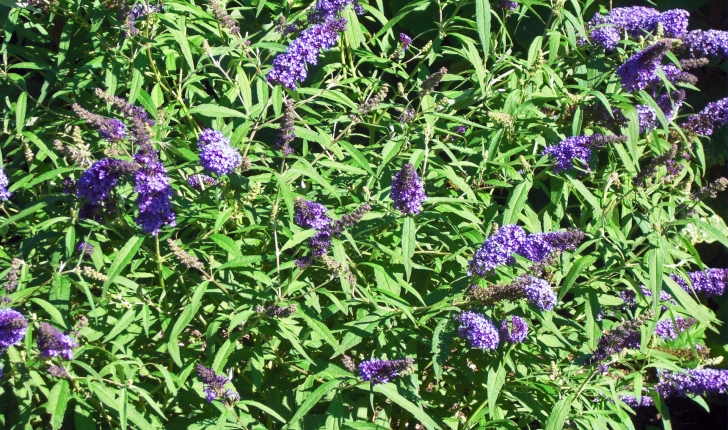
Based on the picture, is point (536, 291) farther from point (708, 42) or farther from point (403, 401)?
point (708, 42)

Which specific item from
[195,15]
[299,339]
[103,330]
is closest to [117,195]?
[103,330]

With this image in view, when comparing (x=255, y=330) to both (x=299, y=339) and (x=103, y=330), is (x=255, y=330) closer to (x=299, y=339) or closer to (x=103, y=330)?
(x=299, y=339)

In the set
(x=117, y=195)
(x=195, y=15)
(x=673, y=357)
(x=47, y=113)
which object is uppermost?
(x=195, y=15)

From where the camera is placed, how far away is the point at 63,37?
388 centimetres

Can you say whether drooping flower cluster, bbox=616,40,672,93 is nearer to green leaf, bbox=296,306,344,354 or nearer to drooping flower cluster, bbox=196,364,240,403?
green leaf, bbox=296,306,344,354

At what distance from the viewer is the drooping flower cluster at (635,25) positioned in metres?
3.65

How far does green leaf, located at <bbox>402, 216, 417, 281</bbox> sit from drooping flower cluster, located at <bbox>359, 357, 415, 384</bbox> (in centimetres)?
37

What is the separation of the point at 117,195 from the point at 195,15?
144cm

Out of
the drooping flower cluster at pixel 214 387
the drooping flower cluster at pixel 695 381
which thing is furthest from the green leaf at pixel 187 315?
the drooping flower cluster at pixel 695 381

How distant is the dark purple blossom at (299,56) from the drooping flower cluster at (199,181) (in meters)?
0.55

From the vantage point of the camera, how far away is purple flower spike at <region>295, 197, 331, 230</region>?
9.85 feet

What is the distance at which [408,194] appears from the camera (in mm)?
2977

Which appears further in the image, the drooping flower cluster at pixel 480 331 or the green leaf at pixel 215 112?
the green leaf at pixel 215 112

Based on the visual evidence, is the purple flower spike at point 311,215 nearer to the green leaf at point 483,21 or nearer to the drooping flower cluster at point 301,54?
the drooping flower cluster at point 301,54
